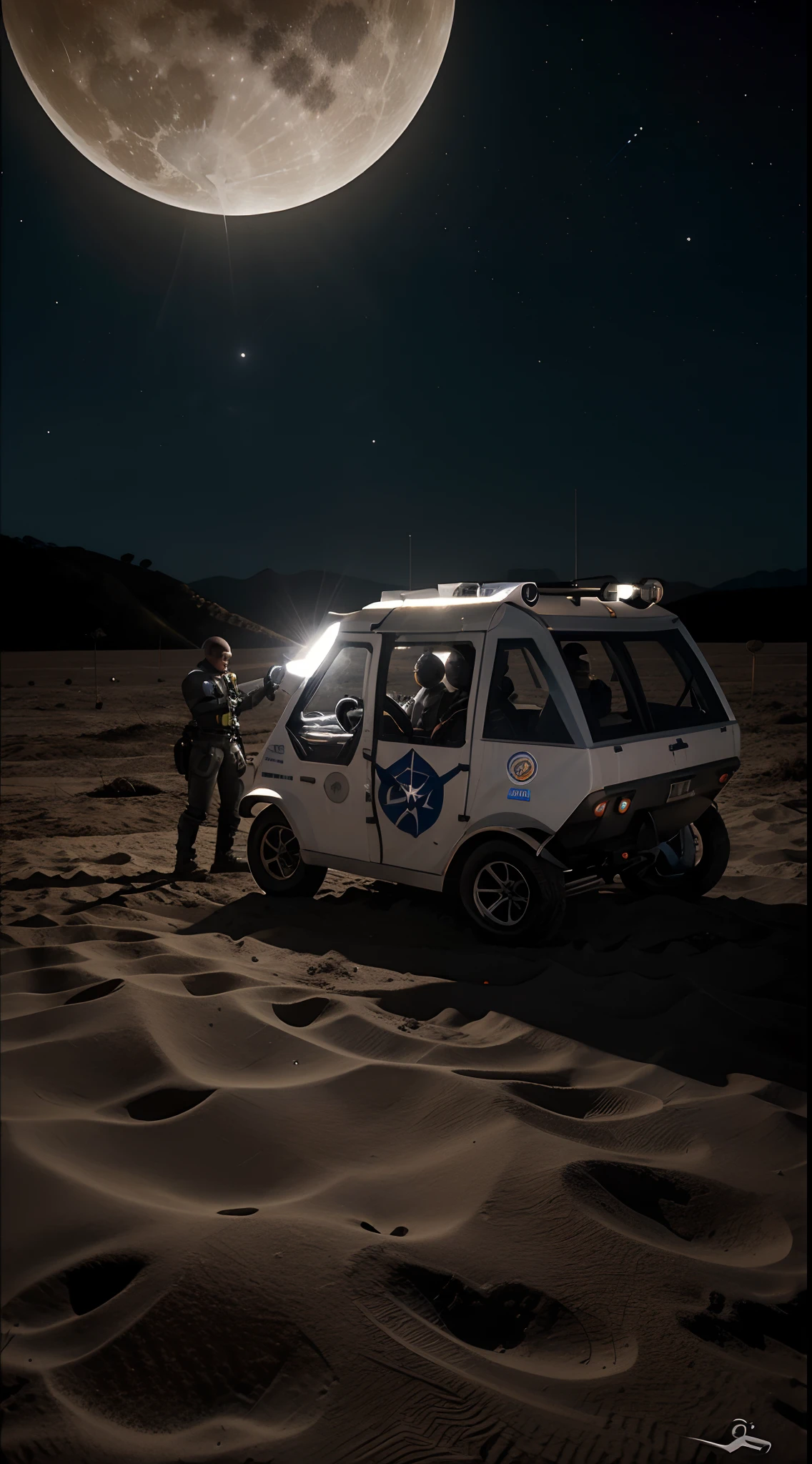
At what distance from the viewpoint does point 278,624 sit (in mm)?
159250

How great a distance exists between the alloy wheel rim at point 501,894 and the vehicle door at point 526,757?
33 centimetres

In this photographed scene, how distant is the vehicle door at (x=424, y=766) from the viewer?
18.7 ft

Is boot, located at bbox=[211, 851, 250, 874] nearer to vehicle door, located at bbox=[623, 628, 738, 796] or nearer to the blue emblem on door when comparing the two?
the blue emblem on door

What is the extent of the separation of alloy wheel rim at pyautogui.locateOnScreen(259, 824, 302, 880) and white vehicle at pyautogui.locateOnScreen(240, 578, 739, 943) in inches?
0.6

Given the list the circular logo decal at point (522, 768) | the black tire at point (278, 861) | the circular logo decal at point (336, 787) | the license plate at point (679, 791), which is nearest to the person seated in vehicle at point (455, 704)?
the circular logo decal at point (522, 768)

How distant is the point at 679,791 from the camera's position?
575 cm

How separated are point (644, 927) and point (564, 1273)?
3474mm

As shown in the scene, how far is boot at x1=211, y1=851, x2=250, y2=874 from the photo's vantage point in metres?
8.06

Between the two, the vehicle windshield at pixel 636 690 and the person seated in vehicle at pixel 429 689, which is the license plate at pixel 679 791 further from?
the person seated in vehicle at pixel 429 689

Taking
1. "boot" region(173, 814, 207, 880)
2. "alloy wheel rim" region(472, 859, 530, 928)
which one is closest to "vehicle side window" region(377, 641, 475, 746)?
"alloy wheel rim" region(472, 859, 530, 928)

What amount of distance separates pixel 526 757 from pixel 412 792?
950 mm

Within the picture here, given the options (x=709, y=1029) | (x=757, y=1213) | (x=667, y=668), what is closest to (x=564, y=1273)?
(x=757, y=1213)

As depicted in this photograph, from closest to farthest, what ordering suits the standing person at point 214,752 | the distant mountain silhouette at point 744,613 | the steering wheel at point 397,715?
the steering wheel at point 397,715
the standing person at point 214,752
the distant mountain silhouette at point 744,613

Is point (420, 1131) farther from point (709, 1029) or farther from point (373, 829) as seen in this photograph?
point (373, 829)
